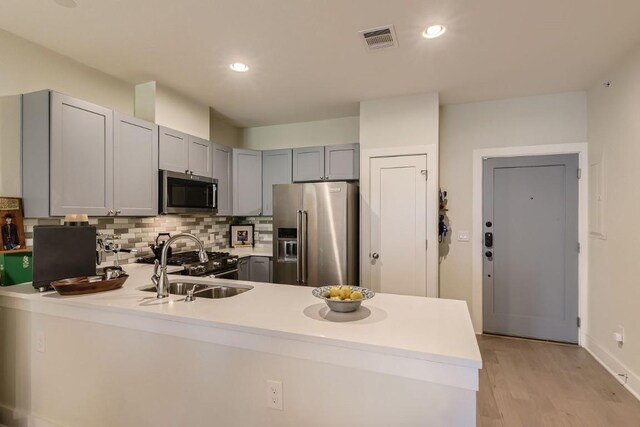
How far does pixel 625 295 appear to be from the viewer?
2512 millimetres

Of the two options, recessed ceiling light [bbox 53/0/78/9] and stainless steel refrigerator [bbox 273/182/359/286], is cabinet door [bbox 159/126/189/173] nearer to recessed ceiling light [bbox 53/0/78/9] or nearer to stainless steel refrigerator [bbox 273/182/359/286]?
stainless steel refrigerator [bbox 273/182/359/286]

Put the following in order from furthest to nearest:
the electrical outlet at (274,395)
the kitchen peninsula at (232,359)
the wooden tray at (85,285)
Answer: the wooden tray at (85,285), the electrical outlet at (274,395), the kitchen peninsula at (232,359)

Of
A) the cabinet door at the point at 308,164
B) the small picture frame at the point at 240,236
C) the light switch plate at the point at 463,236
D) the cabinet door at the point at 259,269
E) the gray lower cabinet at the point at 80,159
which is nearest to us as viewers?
the gray lower cabinet at the point at 80,159

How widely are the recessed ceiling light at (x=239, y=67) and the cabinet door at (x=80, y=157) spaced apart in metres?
1.06

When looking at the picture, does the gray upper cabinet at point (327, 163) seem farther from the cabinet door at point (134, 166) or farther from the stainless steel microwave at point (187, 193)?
the cabinet door at point (134, 166)

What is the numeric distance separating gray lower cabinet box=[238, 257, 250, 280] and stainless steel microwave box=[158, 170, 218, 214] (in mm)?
662

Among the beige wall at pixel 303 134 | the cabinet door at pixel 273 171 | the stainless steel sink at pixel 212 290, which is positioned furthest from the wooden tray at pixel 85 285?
the beige wall at pixel 303 134

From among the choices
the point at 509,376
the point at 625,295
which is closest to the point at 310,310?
the point at 509,376

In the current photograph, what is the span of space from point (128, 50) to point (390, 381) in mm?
2879

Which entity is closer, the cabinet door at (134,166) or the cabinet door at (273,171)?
the cabinet door at (134,166)

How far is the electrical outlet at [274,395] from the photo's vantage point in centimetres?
136

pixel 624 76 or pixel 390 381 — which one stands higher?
pixel 624 76

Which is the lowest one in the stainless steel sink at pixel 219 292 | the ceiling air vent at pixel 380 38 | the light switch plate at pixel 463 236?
the stainless steel sink at pixel 219 292

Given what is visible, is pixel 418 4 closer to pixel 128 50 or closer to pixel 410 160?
pixel 410 160
